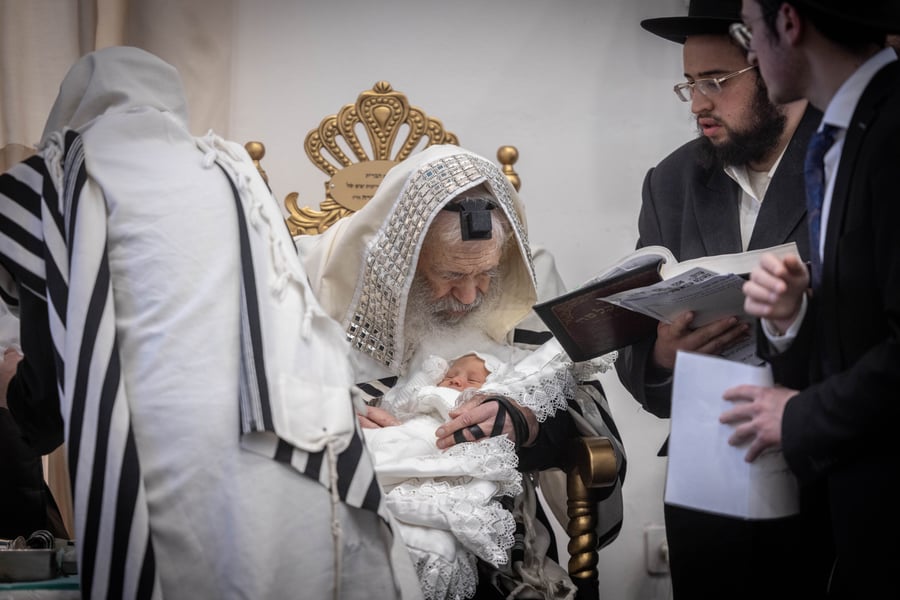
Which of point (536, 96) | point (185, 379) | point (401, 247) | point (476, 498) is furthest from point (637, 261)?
point (536, 96)

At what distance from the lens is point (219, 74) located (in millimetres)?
3844

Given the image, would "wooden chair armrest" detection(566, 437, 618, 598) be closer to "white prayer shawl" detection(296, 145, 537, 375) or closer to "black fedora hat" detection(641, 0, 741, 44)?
"white prayer shawl" detection(296, 145, 537, 375)

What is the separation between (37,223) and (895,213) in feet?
5.57

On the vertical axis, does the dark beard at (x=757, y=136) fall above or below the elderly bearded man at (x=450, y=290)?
above

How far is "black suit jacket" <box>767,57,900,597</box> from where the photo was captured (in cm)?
158

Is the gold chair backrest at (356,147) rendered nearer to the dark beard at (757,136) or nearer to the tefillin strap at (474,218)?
the tefillin strap at (474,218)

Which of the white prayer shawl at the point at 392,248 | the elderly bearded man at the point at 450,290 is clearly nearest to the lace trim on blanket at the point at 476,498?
the elderly bearded man at the point at 450,290

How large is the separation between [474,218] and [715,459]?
3.93ft

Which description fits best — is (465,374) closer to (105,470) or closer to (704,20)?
(704,20)

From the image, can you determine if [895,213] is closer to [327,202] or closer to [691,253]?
[691,253]

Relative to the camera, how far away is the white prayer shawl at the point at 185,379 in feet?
5.92

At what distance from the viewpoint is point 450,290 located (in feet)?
9.95

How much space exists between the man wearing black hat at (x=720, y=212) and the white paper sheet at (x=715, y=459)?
0.46 metres

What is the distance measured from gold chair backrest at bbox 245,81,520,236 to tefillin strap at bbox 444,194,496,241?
72 cm
